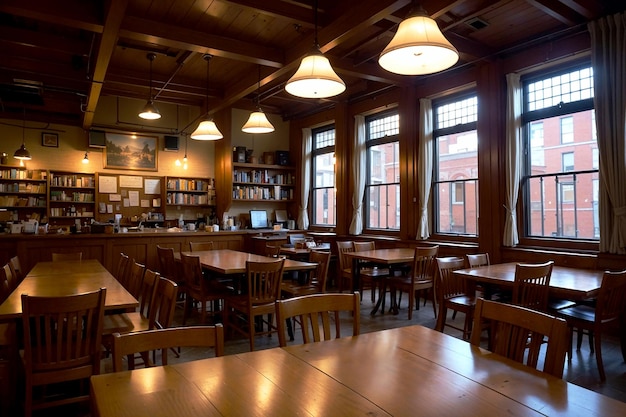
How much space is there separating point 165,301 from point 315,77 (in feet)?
6.22

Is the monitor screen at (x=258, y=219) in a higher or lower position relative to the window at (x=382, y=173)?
lower

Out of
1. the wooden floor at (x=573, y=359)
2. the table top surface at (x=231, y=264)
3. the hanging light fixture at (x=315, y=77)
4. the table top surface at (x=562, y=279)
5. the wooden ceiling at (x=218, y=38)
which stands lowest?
the wooden floor at (x=573, y=359)

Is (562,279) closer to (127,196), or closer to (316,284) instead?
(316,284)

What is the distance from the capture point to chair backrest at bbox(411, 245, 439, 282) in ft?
17.0

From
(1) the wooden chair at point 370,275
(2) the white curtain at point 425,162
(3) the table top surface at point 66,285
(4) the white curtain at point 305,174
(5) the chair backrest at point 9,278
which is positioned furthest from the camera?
(4) the white curtain at point 305,174

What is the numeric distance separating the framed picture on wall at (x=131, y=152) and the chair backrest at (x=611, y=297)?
8.34 m

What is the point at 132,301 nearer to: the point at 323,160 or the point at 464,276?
the point at 464,276

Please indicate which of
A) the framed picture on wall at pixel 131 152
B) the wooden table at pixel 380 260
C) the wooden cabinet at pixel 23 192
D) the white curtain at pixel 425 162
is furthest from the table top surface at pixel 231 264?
the wooden cabinet at pixel 23 192

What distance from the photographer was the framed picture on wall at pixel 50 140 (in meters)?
8.29

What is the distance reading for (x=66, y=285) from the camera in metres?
3.33

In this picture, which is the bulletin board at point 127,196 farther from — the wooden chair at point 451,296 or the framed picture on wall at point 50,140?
the wooden chair at point 451,296

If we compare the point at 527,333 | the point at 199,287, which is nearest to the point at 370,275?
the point at 199,287

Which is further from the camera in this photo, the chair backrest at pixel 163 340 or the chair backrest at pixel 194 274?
the chair backrest at pixel 194 274

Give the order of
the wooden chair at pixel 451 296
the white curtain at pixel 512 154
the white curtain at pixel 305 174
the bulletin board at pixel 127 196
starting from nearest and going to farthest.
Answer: the wooden chair at pixel 451 296 < the white curtain at pixel 512 154 < the bulletin board at pixel 127 196 < the white curtain at pixel 305 174
